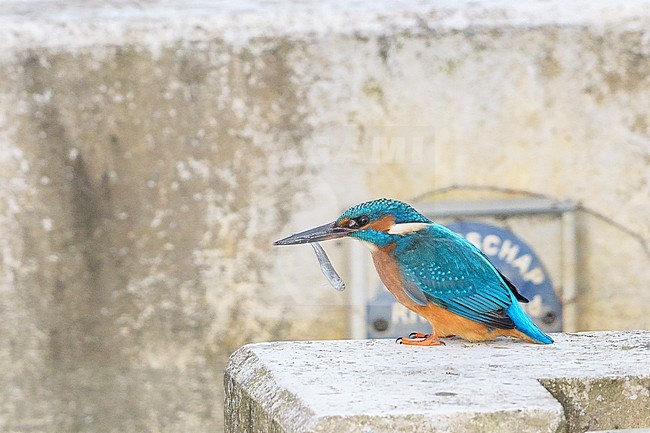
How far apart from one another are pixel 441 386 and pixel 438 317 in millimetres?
522

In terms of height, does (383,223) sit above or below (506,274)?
above

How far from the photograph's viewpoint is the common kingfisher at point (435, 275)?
2.31m

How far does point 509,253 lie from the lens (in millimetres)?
4203

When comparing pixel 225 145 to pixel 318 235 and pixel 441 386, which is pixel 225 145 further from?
pixel 441 386

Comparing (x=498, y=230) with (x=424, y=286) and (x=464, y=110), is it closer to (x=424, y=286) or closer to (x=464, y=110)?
(x=464, y=110)

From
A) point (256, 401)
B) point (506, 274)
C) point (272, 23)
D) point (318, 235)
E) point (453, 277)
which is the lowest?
point (506, 274)

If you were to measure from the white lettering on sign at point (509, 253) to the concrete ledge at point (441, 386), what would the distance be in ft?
6.18

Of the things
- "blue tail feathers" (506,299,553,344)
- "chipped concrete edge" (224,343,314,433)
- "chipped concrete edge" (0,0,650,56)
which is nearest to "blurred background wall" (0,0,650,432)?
"chipped concrete edge" (0,0,650,56)

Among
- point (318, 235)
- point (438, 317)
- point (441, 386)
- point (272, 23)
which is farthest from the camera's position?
point (272, 23)

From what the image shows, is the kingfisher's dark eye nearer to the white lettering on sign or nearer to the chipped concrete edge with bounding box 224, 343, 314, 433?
the chipped concrete edge with bounding box 224, 343, 314, 433

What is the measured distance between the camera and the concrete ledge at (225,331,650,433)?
1670 millimetres

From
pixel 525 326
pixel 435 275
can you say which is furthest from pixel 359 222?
pixel 525 326

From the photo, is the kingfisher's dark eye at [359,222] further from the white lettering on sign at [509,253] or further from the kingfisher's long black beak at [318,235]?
the white lettering on sign at [509,253]

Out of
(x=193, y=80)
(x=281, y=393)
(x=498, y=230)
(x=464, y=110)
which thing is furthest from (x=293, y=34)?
(x=281, y=393)
